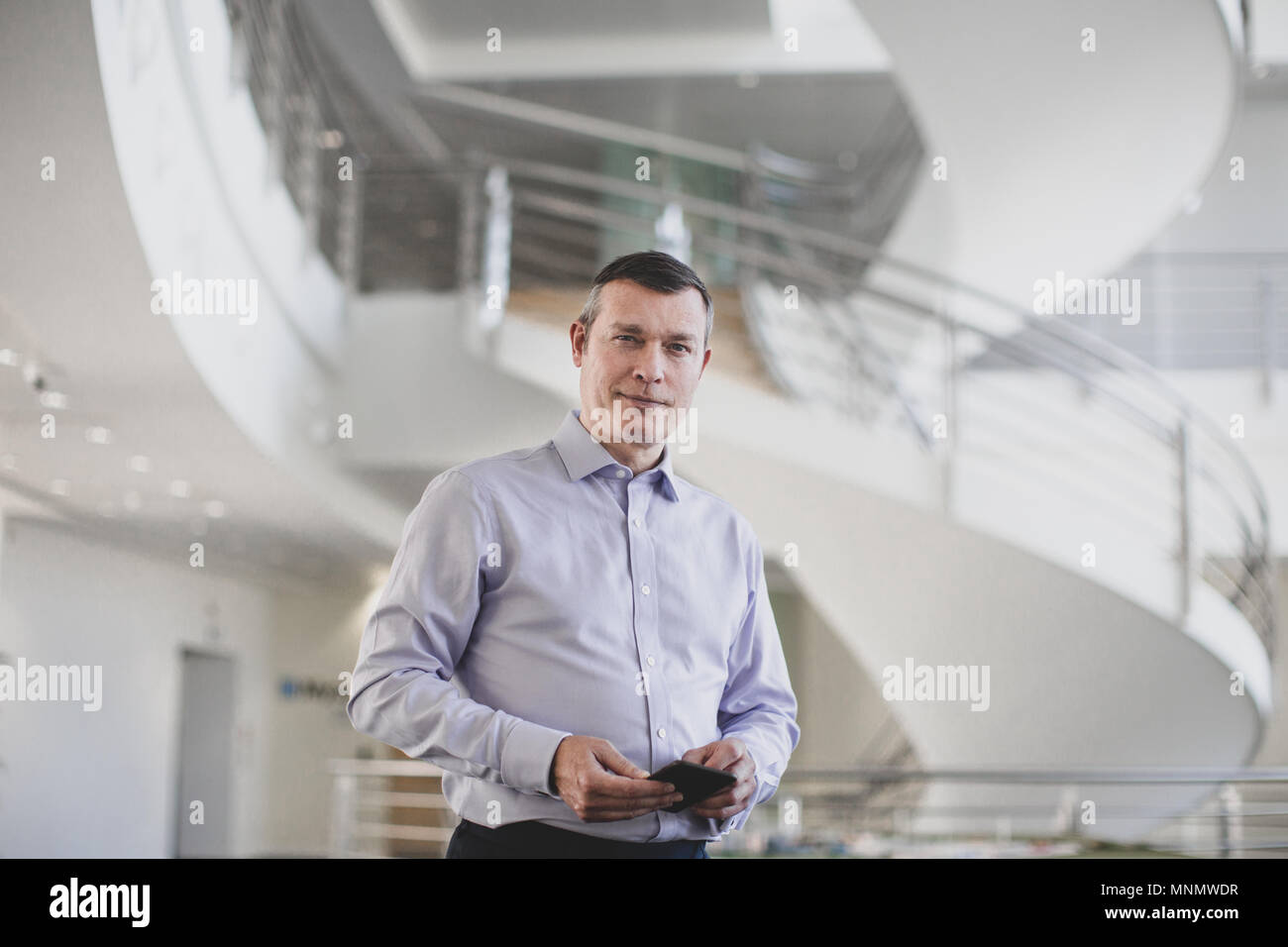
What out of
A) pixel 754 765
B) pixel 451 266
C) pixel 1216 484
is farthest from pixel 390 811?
pixel 754 765

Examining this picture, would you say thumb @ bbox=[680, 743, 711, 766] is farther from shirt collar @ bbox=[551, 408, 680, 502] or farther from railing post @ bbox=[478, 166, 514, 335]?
railing post @ bbox=[478, 166, 514, 335]

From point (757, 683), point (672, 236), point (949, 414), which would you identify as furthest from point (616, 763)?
point (672, 236)

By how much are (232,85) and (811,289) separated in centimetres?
191

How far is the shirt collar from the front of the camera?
1098mm

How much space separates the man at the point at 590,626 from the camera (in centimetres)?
96

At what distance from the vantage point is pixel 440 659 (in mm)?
1008

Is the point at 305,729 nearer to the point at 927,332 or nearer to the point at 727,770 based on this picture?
the point at 927,332

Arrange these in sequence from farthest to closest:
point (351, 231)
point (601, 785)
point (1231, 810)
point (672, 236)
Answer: point (351, 231)
point (672, 236)
point (1231, 810)
point (601, 785)

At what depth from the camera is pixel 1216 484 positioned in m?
3.34

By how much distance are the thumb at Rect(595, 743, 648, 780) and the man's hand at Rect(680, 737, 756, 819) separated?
0.06 metres

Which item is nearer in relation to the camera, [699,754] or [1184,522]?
[699,754]

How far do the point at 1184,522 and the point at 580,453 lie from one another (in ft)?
8.53

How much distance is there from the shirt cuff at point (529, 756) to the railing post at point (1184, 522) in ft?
8.58
